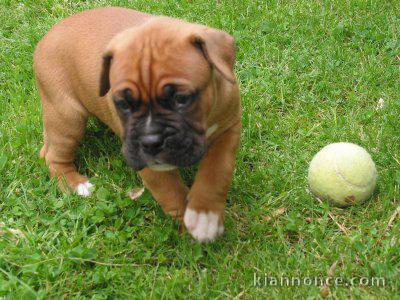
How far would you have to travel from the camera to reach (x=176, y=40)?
11.3ft

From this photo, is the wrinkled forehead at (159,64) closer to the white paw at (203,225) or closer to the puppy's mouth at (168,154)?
the puppy's mouth at (168,154)

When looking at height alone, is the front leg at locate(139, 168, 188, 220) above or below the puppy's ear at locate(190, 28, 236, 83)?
below

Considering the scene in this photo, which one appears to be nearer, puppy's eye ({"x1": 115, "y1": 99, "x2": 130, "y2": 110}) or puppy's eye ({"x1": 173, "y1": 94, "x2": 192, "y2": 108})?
puppy's eye ({"x1": 173, "y1": 94, "x2": 192, "y2": 108})

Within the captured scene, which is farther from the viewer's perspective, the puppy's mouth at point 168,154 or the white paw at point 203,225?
the white paw at point 203,225

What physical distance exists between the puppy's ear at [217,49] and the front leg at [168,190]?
2.67ft

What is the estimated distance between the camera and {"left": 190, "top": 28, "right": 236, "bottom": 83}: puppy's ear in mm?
3386

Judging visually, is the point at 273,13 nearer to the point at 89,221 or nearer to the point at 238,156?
the point at 238,156

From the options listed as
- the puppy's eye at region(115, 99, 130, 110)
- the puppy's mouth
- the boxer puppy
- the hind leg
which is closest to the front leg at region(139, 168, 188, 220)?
the boxer puppy

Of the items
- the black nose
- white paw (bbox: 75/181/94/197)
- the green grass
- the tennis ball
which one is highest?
the black nose

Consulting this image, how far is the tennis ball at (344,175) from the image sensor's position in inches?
149

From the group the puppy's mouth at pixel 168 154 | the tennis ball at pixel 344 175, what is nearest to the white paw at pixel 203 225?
the puppy's mouth at pixel 168 154

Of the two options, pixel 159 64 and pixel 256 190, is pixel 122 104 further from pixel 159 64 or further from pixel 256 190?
pixel 256 190

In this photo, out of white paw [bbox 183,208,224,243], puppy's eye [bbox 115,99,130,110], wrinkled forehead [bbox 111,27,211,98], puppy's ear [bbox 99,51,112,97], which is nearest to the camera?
wrinkled forehead [bbox 111,27,211,98]

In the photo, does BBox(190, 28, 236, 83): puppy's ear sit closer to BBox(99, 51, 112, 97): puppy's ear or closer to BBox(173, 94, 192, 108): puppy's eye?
BBox(173, 94, 192, 108): puppy's eye
